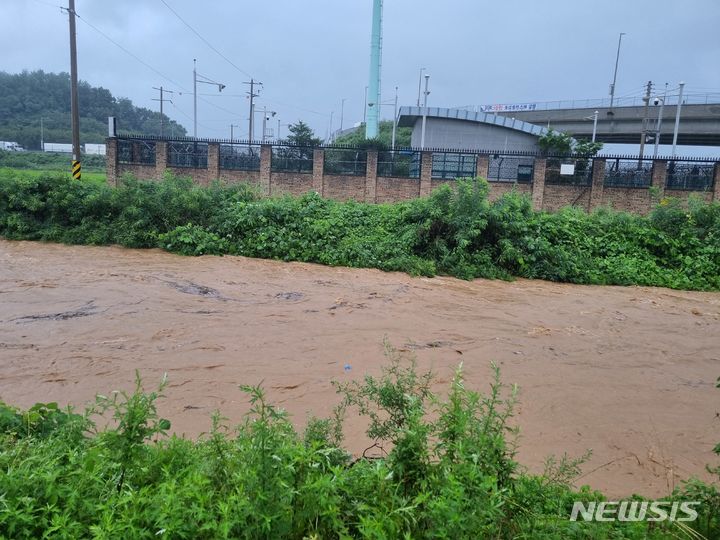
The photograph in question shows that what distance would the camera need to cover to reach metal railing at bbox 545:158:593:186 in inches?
1029

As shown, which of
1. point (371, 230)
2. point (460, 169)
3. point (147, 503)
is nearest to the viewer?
point (147, 503)

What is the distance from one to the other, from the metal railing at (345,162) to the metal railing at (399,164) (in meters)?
0.82

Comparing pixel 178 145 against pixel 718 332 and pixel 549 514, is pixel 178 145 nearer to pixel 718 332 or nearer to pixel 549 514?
pixel 718 332

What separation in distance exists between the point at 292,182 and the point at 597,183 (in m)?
14.3

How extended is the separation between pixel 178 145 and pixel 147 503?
92.3 ft

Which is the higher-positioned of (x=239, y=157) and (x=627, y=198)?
(x=239, y=157)

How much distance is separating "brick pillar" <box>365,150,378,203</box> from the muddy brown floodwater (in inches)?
510

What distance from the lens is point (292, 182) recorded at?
27.6 metres

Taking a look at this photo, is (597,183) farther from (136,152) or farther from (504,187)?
(136,152)

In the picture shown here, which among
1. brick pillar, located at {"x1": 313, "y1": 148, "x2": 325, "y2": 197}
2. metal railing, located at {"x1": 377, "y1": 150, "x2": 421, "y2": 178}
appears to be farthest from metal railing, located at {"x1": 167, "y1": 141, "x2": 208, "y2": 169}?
metal railing, located at {"x1": 377, "y1": 150, "x2": 421, "y2": 178}

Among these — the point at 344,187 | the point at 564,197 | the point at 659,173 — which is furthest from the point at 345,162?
the point at 659,173

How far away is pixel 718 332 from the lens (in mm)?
11180

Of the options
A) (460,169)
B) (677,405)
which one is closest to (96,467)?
(677,405)
